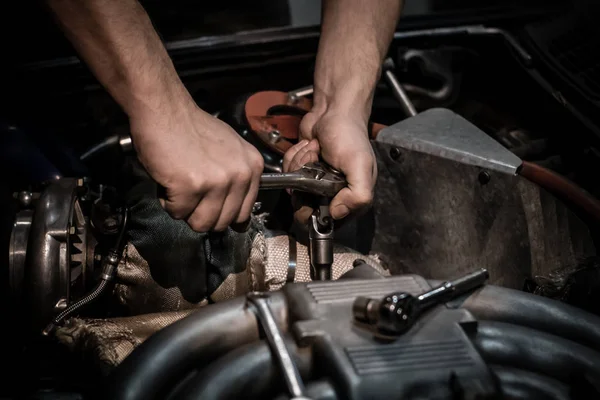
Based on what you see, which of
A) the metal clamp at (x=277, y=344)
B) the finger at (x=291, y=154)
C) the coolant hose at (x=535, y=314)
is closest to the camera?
the metal clamp at (x=277, y=344)

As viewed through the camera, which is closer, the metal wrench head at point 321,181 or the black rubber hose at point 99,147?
the metal wrench head at point 321,181

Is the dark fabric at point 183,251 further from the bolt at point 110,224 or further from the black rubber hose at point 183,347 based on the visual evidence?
the black rubber hose at point 183,347

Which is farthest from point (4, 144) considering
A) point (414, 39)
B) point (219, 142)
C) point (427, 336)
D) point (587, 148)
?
point (587, 148)

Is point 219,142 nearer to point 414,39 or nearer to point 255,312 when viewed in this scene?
point 255,312

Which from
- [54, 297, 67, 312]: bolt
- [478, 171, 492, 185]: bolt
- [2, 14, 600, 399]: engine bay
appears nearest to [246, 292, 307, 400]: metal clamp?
[2, 14, 600, 399]: engine bay

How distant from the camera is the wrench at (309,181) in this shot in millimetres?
818

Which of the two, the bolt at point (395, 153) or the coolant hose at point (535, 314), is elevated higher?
the bolt at point (395, 153)

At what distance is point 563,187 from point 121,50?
66 cm

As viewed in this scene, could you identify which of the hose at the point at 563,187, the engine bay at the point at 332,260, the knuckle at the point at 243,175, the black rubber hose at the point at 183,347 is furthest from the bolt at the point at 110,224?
the hose at the point at 563,187

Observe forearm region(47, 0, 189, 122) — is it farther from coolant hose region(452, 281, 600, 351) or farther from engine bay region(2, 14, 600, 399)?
coolant hose region(452, 281, 600, 351)

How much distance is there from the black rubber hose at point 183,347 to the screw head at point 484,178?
17.8 inches

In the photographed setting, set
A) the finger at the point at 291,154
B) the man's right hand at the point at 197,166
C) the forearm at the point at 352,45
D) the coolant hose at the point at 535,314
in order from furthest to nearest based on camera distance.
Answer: the forearm at the point at 352,45
the finger at the point at 291,154
the man's right hand at the point at 197,166
the coolant hose at the point at 535,314

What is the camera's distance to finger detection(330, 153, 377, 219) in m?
0.84

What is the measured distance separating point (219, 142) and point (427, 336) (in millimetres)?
389
